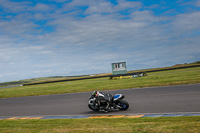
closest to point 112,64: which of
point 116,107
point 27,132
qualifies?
point 116,107

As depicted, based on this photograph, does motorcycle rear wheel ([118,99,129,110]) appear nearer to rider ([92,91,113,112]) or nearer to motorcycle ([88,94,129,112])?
motorcycle ([88,94,129,112])

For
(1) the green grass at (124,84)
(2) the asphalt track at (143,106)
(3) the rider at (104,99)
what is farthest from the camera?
(1) the green grass at (124,84)

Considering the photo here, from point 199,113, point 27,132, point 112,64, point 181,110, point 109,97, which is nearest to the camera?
point 27,132

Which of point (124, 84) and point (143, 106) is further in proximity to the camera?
point (124, 84)

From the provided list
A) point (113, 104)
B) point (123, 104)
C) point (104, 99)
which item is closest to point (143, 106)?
point (123, 104)

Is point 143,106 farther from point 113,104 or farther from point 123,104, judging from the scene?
point 113,104

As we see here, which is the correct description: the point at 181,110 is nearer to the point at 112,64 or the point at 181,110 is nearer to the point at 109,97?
the point at 109,97

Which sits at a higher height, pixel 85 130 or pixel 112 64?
pixel 112 64

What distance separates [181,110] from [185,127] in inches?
138

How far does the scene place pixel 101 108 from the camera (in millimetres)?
11086

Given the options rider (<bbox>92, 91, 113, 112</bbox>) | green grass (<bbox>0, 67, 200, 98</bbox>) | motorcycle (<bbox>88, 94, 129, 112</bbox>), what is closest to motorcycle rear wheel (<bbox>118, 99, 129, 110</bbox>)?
motorcycle (<bbox>88, 94, 129, 112</bbox>)

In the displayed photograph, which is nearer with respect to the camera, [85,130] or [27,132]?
[85,130]

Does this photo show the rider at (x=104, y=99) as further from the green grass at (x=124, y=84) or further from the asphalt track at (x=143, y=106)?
the green grass at (x=124, y=84)

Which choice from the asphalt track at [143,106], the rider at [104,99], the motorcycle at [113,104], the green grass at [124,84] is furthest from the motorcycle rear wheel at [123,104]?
the green grass at [124,84]
